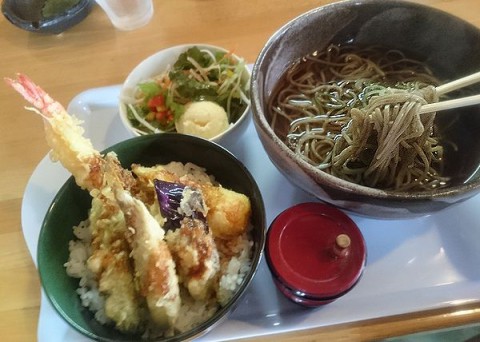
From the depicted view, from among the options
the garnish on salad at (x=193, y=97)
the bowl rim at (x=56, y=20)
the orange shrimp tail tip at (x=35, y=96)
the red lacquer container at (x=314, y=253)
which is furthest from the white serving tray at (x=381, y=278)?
the bowl rim at (x=56, y=20)

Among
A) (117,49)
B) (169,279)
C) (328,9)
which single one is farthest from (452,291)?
(117,49)

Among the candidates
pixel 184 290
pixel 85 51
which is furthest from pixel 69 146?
pixel 85 51

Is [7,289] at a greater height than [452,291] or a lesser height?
lesser

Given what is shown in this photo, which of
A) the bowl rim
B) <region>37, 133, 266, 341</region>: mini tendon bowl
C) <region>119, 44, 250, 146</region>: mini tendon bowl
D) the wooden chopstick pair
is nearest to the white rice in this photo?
<region>37, 133, 266, 341</region>: mini tendon bowl

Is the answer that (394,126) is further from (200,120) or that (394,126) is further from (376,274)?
(200,120)

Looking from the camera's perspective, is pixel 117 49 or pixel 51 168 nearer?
pixel 51 168

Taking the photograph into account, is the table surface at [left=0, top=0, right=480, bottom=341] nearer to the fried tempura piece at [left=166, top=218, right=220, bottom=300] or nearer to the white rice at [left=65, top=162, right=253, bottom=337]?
the white rice at [left=65, top=162, right=253, bottom=337]
